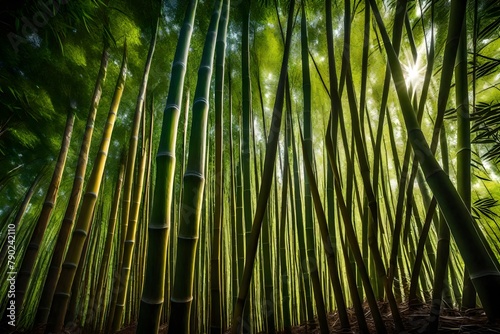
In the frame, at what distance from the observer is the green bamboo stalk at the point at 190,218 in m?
0.78

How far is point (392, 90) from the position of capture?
254cm

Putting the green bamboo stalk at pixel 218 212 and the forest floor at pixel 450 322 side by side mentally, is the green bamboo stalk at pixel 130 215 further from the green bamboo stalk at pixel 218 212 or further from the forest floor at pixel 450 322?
the forest floor at pixel 450 322

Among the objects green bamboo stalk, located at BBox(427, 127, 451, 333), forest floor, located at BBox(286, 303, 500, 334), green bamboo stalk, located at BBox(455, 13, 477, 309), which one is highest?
green bamboo stalk, located at BBox(455, 13, 477, 309)

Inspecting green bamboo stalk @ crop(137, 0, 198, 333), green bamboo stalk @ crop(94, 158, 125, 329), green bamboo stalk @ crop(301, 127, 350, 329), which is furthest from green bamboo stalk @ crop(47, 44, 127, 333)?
green bamboo stalk @ crop(301, 127, 350, 329)

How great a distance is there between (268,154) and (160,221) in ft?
1.53

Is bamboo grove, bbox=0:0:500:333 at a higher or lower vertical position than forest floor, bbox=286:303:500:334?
higher

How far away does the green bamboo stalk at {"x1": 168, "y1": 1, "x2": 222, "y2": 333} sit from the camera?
783 millimetres

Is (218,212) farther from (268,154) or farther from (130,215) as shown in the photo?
(130,215)

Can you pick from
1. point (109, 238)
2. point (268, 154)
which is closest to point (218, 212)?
point (268, 154)

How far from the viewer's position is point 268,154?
2.90ft

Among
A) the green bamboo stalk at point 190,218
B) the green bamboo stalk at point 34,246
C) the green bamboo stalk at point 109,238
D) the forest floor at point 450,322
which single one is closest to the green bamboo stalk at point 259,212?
the green bamboo stalk at point 190,218

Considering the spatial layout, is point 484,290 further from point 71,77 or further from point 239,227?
point 71,77

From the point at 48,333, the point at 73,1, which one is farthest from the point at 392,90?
the point at 48,333

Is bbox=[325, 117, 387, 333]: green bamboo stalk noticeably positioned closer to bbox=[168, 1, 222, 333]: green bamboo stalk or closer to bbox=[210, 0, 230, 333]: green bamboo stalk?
bbox=[168, 1, 222, 333]: green bamboo stalk
